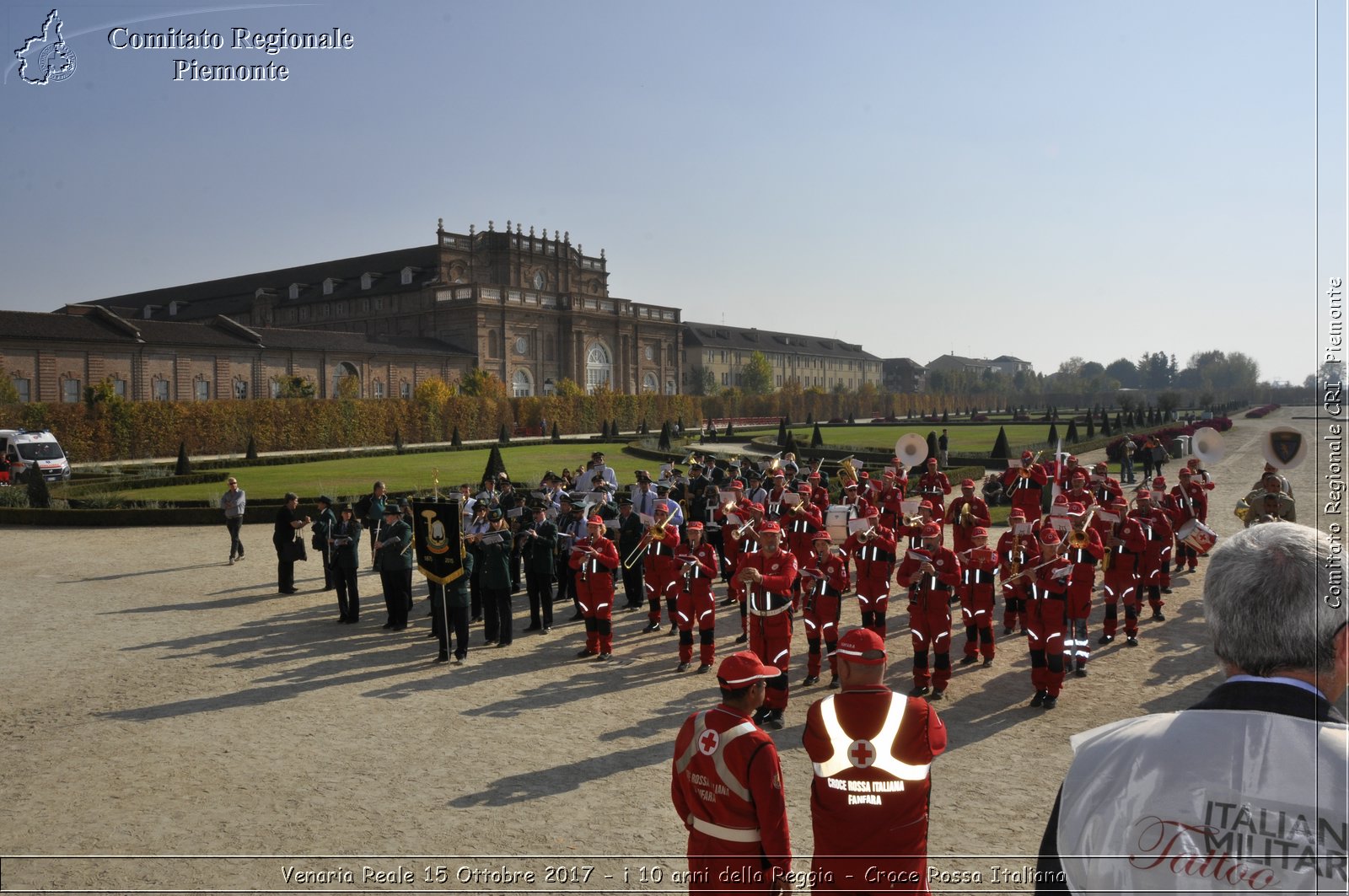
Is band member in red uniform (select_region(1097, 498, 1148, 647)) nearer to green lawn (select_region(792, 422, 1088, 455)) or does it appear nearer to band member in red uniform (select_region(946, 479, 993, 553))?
band member in red uniform (select_region(946, 479, 993, 553))

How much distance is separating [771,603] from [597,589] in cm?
278

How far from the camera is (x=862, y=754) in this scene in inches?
159

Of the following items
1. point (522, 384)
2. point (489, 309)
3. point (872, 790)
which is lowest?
point (872, 790)

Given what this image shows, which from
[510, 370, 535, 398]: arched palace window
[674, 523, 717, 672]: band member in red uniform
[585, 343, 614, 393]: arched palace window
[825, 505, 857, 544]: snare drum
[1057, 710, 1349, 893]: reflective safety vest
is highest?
[585, 343, 614, 393]: arched palace window

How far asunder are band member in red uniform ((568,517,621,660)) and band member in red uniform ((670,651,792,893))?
665 cm

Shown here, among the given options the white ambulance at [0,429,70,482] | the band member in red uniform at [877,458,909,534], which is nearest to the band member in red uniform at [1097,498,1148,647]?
the band member in red uniform at [877,458,909,534]

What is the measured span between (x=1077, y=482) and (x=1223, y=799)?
45.9 ft

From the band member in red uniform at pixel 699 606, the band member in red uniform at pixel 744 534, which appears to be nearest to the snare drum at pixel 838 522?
the band member in red uniform at pixel 744 534

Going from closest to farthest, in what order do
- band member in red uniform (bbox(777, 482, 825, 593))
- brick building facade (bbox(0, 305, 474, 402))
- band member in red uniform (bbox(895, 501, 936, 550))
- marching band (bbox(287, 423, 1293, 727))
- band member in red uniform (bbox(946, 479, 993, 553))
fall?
marching band (bbox(287, 423, 1293, 727))
band member in red uniform (bbox(895, 501, 936, 550))
band member in red uniform (bbox(946, 479, 993, 553))
band member in red uniform (bbox(777, 482, 825, 593))
brick building facade (bbox(0, 305, 474, 402))

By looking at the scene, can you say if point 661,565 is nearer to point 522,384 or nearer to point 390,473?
point 390,473

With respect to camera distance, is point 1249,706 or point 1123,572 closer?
point 1249,706

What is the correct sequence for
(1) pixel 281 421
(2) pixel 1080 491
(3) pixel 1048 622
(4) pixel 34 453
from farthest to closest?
(1) pixel 281 421, (4) pixel 34 453, (2) pixel 1080 491, (3) pixel 1048 622

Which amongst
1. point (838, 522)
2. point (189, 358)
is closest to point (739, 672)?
point (838, 522)

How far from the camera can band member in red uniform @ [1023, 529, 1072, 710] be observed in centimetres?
884
